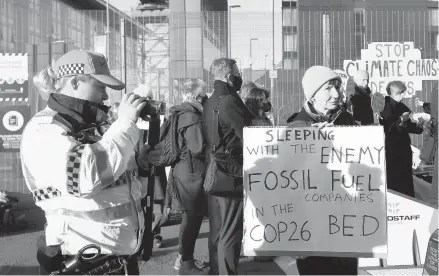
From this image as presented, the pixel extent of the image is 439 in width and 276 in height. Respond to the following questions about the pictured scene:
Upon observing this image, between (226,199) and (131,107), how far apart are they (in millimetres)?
2645

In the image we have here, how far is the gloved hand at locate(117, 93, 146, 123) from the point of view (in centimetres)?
287

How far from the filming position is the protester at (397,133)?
7.75 meters

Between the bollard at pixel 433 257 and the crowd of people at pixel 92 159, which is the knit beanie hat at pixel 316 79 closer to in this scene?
the crowd of people at pixel 92 159

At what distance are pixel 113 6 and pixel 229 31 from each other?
2.99 meters

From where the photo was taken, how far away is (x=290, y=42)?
50.0 feet

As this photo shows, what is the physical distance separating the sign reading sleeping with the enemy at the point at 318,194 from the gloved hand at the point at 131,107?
1.20 metres

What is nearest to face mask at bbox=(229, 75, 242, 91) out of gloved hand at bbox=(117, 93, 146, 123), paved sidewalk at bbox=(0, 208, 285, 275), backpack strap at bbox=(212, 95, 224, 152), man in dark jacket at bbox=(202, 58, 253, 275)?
man in dark jacket at bbox=(202, 58, 253, 275)

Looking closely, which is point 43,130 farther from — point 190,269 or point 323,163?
point 190,269

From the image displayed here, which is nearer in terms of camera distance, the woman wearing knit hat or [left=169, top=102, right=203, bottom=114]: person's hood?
the woman wearing knit hat

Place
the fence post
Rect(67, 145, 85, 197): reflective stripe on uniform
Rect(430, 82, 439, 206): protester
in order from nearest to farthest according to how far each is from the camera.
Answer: Rect(67, 145, 85, 197): reflective stripe on uniform < Rect(430, 82, 439, 206): protester < the fence post

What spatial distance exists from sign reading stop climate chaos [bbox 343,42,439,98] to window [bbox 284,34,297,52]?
4.49 m

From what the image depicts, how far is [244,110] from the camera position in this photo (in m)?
5.57

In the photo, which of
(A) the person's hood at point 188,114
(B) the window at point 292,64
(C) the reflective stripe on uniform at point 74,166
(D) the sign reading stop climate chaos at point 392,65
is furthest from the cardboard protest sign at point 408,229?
(B) the window at point 292,64

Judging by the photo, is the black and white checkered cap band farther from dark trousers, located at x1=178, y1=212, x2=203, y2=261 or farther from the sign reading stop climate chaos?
the sign reading stop climate chaos
